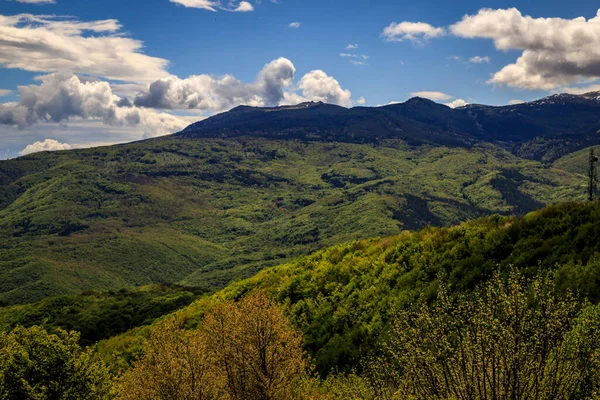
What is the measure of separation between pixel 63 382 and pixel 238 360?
461 inches

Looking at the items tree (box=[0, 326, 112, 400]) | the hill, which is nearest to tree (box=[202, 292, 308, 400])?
the hill

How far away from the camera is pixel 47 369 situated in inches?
1017

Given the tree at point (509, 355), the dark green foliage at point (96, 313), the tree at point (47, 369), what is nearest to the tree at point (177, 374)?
the tree at point (47, 369)

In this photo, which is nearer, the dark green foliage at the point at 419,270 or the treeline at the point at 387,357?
the treeline at the point at 387,357

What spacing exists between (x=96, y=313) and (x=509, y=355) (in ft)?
405

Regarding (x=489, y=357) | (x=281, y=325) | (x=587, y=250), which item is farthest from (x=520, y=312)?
(x=587, y=250)

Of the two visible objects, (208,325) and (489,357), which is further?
(208,325)

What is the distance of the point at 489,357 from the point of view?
1305 cm

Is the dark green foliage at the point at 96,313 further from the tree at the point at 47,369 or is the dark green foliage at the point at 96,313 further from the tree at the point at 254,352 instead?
the tree at the point at 254,352

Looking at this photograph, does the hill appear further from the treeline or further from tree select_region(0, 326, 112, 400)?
tree select_region(0, 326, 112, 400)

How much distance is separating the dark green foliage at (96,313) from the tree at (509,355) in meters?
79.5

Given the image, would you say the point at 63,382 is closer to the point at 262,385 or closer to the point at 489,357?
the point at 262,385

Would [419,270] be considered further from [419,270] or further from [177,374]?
[177,374]

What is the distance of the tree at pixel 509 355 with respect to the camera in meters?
12.2
